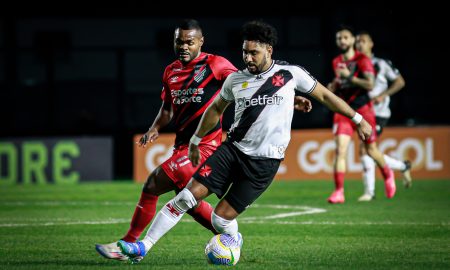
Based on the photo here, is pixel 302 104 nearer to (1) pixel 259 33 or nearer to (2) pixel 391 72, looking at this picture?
(1) pixel 259 33

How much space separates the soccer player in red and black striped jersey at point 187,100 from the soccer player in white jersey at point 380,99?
625 cm

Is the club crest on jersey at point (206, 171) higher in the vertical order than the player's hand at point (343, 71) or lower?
higher

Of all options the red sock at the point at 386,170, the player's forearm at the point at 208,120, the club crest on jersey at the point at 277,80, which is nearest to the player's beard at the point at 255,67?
the club crest on jersey at the point at 277,80

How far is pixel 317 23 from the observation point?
25359 millimetres

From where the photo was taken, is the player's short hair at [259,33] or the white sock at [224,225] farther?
the white sock at [224,225]

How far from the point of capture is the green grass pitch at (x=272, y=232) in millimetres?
8164

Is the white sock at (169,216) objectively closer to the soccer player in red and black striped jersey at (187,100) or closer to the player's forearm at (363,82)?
the soccer player in red and black striped jersey at (187,100)

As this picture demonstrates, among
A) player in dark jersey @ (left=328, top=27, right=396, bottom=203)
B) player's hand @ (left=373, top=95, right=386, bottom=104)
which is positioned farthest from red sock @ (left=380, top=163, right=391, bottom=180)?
player's hand @ (left=373, top=95, right=386, bottom=104)

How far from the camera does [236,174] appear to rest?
7848 mm

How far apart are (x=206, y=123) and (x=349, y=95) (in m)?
6.75

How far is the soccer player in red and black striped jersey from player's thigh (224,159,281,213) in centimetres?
59

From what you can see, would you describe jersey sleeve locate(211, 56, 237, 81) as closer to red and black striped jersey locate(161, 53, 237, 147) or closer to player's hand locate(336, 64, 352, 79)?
red and black striped jersey locate(161, 53, 237, 147)

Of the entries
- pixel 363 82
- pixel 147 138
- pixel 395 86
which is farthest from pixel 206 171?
pixel 395 86

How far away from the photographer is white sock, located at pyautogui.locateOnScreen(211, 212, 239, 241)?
308 inches
